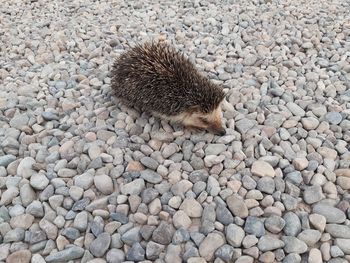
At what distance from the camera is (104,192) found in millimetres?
3266

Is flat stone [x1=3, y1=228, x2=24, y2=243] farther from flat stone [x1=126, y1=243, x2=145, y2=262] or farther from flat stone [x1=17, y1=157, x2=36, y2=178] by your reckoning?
flat stone [x1=126, y1=243, x2=145, y2=262]

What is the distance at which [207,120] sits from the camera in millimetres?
3676

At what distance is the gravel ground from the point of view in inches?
114

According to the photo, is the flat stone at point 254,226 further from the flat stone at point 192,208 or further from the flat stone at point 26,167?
the flat stone at point 26,167

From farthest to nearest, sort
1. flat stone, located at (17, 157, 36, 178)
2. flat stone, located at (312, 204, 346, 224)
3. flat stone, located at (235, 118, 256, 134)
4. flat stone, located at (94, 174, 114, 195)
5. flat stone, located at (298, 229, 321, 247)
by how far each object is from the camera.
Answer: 1. flat stone, located at (235, 118, 256, 134)
2. flat stone, located at (17, 157, 36, 178)
3. flat stone, located at (94, 174, 114, 195)
4. flat stone, located at (312, 204, 346, 224)
5. flat stone, located at (298, 229, 321, 247)

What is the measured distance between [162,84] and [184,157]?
727 mm

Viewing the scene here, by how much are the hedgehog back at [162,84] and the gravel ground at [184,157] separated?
0.78 feet

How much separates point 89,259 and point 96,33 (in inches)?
145

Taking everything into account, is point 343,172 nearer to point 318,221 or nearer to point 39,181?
point 318,221

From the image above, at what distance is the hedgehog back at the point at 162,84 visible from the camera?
11.9 feet

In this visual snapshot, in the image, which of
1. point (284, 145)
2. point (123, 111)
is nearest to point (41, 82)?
point (123, 111)

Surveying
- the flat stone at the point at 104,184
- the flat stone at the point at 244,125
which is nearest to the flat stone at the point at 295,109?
the flat stone at the point at 244,125

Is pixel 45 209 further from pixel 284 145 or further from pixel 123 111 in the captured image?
pixel 284 145

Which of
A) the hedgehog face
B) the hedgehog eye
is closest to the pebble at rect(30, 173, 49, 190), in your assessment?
the hedgehog face
